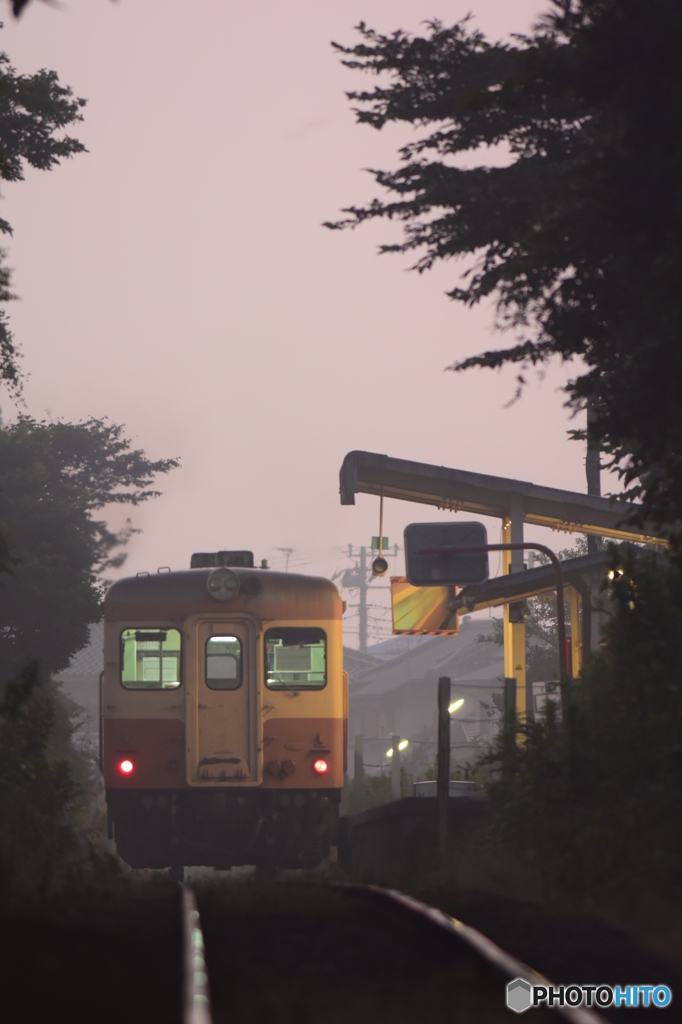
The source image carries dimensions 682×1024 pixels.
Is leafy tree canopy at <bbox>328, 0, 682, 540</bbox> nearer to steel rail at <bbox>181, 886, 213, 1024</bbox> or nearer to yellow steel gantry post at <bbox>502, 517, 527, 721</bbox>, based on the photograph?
steel rail at <bbox>181, 886, 213, 1024</bbox>

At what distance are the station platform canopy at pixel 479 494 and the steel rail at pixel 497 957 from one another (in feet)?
46.3

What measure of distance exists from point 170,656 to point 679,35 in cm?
935

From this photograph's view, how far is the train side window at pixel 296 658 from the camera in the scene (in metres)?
15.5

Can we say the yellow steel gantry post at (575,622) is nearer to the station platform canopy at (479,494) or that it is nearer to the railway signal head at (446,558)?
the station platform canopy at (479,494)

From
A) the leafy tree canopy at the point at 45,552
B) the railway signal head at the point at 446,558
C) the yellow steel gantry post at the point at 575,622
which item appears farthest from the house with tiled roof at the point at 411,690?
the railway signal head at the point at 446,558

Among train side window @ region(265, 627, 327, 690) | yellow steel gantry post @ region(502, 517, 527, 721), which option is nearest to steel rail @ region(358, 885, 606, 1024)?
train side window @ region(265, 627, 327, 690)

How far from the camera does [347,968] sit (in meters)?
5.93

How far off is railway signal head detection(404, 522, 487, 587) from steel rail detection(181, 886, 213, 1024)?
12.2m

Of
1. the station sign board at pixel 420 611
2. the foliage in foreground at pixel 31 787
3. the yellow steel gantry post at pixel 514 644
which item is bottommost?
the foliage in foreground at pixel 31 787

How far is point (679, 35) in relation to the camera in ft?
31.0

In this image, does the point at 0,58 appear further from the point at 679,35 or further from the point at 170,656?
the point at 679,35

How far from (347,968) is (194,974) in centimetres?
97

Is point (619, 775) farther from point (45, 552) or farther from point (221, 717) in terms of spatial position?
point (45, 552)

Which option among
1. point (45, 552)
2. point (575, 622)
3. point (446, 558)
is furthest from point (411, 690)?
point (446, 558)
